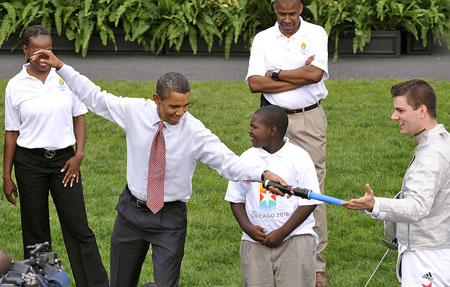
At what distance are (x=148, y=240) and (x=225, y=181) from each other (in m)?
4.76

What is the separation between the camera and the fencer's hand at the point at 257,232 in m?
6.39

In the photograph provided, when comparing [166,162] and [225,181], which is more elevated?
[166,162]

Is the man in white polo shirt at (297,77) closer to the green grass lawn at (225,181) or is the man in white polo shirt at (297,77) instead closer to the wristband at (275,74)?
the wristband at (275,74)

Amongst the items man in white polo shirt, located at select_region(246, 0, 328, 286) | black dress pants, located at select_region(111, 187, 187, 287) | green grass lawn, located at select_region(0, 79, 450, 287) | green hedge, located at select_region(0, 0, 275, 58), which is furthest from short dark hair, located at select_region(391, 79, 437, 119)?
green hedge, located at select_region(0, 0, 275, 58)

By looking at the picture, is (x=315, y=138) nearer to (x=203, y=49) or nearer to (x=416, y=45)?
(x=203, y=49)

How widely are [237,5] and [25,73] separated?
980 cm

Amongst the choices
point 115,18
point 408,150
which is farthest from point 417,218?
point 115,18

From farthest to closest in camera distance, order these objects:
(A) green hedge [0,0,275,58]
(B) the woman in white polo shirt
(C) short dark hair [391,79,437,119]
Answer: (A) green hedge [0,0,275,58]
(B) the woman in white polo shirt
(C) short dark hair [391,79,437,119]

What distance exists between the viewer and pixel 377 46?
16.1 metres

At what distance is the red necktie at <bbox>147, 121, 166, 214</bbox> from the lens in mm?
6168

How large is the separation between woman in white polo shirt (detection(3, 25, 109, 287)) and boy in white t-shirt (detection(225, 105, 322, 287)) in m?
1.60

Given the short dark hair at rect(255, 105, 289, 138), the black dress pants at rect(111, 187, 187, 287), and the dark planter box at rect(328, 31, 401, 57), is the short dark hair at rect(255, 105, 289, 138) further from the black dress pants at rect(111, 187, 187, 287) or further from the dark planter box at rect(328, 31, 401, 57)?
the dark planter box at rect(328, 31, 401, 57)

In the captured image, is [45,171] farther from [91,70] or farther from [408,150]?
[91,70]

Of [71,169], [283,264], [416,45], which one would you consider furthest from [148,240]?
[416,45]
